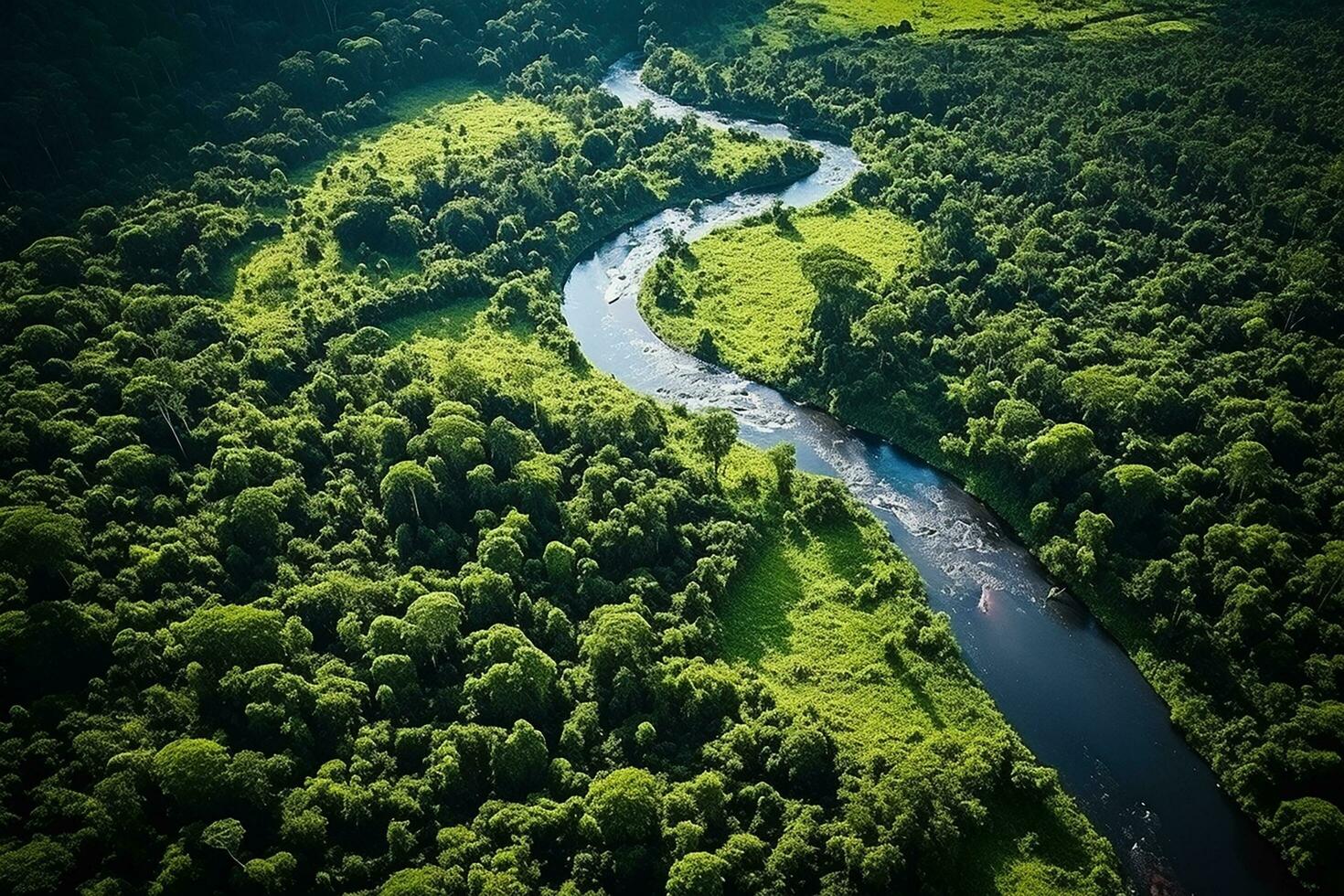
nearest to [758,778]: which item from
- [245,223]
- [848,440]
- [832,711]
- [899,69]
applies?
[832,711]

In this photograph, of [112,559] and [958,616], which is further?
[958,616]

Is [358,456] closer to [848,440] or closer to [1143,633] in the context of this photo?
[848,440]

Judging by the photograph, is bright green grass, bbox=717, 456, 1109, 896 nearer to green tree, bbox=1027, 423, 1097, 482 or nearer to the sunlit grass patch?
green tree, bbox=1027, 423, 1097, 482

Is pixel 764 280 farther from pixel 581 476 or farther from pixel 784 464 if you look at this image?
pixel 581 476

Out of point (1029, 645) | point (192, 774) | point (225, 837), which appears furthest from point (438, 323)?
point (1029, 645)

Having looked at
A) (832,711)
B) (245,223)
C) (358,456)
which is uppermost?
(245,223)

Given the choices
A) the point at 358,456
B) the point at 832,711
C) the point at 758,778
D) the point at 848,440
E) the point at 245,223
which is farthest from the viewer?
the point at 245,223

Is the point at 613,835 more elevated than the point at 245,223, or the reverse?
the point at 245,223

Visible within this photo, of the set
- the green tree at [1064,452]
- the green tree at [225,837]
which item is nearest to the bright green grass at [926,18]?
the green tree at [1064,452]
